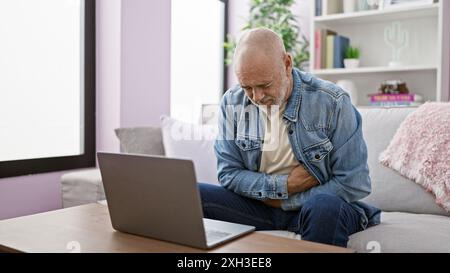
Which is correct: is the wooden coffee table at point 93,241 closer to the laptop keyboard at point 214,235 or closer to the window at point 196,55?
the laptop keyboard at point 214,235

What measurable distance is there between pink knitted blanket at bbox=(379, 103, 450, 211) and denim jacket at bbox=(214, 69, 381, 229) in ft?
0.96

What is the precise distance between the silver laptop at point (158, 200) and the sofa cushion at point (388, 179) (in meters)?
0.81

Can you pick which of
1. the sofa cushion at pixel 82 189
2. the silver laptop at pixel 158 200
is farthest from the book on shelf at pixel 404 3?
the silver laptop at pixel 158 200

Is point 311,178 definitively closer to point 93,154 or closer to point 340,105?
point 340,105

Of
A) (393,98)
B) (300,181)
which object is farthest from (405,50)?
(300,181)

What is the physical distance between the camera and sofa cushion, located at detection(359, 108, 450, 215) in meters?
1.59

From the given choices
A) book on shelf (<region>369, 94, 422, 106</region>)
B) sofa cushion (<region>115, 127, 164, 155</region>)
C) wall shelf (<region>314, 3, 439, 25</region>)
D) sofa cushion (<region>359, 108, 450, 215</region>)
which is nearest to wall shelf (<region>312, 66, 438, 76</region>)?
book on shelf (<region>369, 94, 422, 106</region>)

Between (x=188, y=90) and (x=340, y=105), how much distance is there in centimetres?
190

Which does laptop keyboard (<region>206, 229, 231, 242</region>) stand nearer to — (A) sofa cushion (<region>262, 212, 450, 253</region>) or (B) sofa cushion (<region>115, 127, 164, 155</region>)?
(A) sofa cushion (<region>262, 212, 450, 253</region>)

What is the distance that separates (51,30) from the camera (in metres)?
2.23

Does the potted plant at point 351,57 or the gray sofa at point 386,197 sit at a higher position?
the potted plant at point 351,57

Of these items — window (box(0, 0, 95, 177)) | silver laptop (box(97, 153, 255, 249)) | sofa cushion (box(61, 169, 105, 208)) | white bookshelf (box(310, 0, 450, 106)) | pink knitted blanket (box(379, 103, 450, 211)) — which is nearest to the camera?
silver laptop (box(97, 153, 255, 249))

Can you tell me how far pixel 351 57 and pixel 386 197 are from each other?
1.40m

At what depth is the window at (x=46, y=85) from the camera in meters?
2.04
